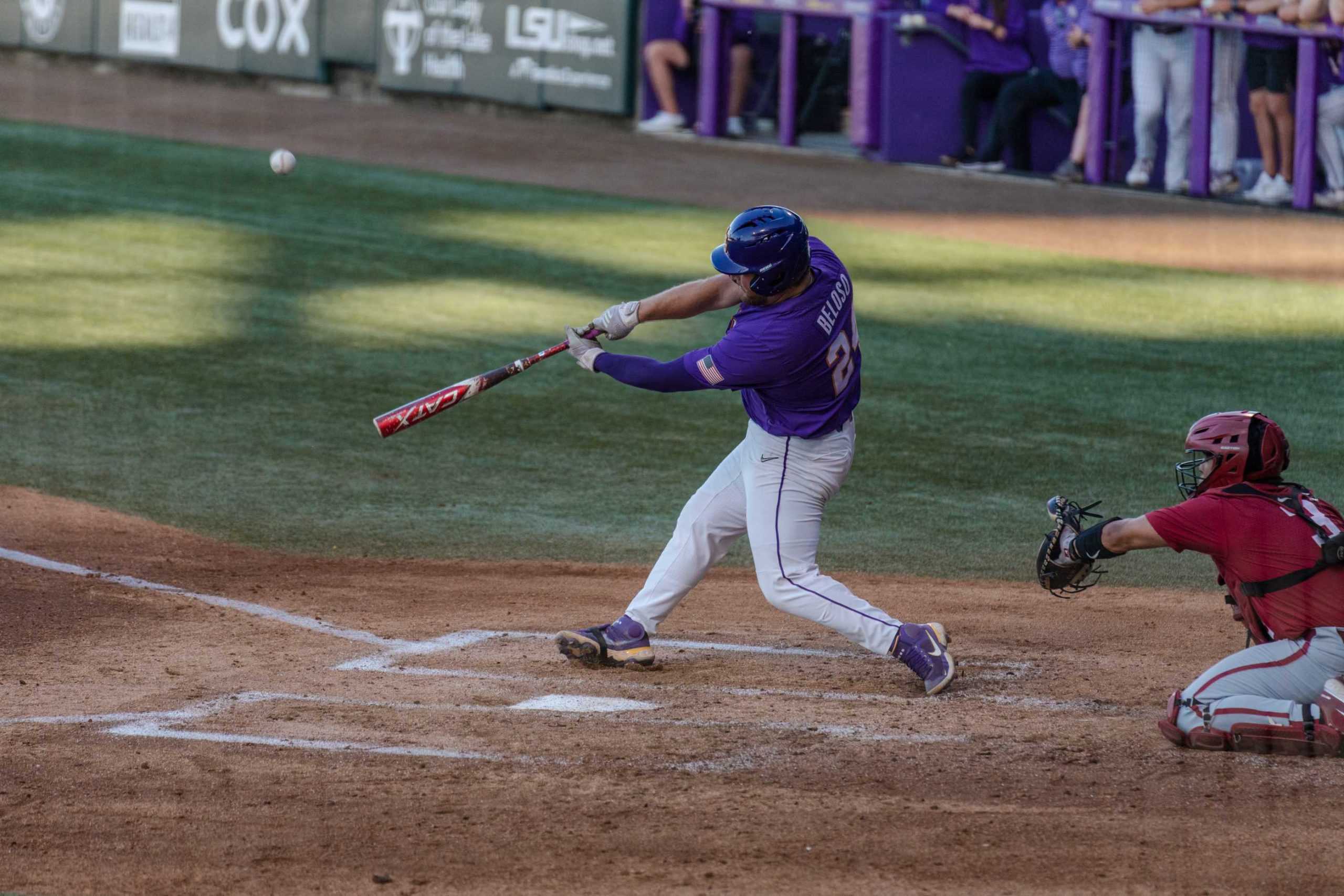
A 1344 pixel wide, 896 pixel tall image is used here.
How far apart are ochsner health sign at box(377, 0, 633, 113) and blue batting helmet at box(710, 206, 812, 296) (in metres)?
14.5

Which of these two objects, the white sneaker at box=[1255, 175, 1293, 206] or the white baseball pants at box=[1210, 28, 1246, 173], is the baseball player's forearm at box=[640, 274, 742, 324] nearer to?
the white baseball pants at box=[1210, 28, 1246, 173]

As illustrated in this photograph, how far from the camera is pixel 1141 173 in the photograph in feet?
52.6

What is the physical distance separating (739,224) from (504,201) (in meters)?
10.8

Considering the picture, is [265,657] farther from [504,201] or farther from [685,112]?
[685,112]

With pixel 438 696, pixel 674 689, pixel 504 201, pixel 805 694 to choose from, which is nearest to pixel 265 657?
pixel 438 696

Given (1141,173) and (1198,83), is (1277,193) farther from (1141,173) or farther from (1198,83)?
(1141,173)

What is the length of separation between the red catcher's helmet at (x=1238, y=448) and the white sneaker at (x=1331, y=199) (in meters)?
10.4

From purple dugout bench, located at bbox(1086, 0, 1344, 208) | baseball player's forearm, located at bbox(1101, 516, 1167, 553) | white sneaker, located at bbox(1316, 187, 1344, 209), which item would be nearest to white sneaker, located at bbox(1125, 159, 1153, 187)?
purple dugout bench, located at bbox(1086, 0, 1344, 208)

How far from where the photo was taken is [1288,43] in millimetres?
14453

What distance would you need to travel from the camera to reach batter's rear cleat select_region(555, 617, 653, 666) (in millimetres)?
5906

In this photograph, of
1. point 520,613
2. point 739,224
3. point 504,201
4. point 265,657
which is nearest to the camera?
point 739,224

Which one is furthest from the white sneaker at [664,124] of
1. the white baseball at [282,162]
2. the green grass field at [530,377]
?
the white baseball at [282,162]

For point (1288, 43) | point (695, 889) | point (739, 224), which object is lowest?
point (695, 889)

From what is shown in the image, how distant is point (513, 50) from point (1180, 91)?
8.11 metres
